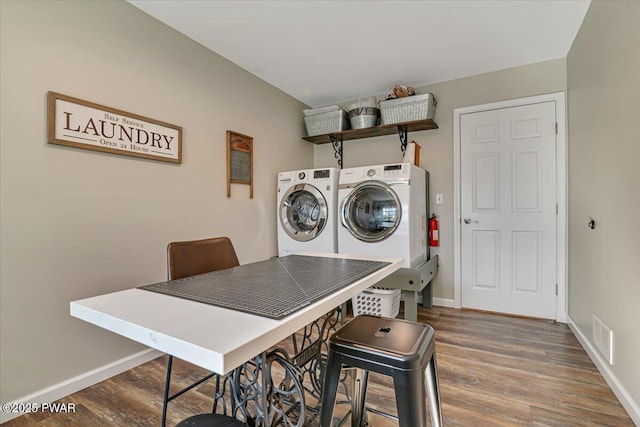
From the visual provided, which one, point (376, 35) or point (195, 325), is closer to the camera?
point (195, 325)

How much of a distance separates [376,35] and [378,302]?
2165 mm

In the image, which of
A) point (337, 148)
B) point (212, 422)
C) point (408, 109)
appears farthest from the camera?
point (337, 148)

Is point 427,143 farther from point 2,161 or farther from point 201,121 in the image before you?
point 2,161

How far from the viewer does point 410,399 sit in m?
0.90

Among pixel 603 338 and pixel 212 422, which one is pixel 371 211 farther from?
pixel 212 422

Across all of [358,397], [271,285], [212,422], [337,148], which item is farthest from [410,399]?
[337,148]

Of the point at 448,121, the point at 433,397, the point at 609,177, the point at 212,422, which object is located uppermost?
the point at 448,121

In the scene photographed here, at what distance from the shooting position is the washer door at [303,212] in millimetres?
2992

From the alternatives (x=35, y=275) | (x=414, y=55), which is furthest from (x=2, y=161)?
(x=414, y=55)

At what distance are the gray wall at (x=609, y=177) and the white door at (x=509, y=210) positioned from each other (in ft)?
0.98

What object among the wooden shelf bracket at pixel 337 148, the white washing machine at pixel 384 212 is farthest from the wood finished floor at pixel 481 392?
the wooden shelf bracket at pixel 337 148

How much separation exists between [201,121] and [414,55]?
74.7 inches

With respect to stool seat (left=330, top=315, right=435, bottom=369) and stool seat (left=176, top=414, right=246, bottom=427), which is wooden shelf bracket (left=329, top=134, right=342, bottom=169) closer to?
stool seat (left=330, top=315, right=435, bottom=369)

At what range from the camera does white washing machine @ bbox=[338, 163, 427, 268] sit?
2605 millimetres
